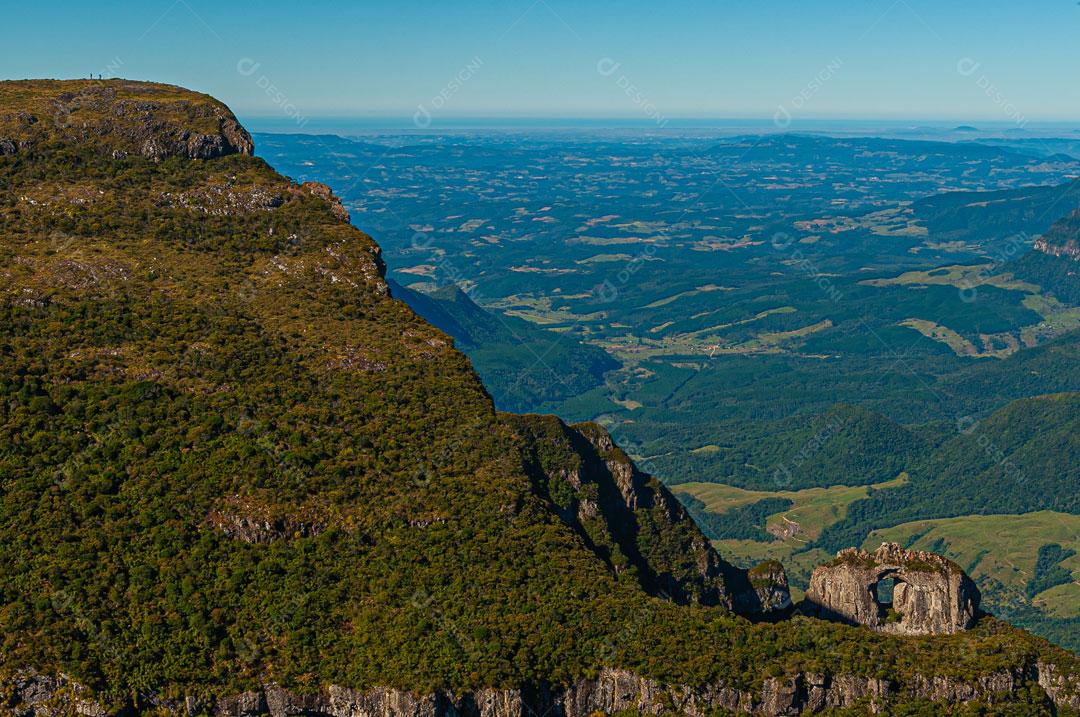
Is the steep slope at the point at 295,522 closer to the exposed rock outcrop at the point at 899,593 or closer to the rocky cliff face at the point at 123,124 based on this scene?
the rocky cliff face at the point at 123,124

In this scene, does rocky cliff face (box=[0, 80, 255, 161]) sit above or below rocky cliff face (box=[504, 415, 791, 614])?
above

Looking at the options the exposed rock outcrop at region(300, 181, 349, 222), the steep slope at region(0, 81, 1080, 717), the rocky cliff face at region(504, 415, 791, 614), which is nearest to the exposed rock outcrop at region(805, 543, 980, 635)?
the steep slope at region(0, 81, 1080, 717)

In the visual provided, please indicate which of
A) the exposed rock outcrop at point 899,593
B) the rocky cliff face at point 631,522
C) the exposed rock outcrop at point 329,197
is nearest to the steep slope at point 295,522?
the rocky cliff face at point 631,522

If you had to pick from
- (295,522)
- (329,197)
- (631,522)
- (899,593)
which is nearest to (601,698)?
(295,522)

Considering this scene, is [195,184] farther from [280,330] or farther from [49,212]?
[280,330]

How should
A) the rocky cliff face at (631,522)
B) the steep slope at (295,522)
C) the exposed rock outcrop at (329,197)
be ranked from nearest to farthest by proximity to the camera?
1. the steep slope at (295,522)
2. the rocky cliff face at (631,522)
3. the exposed rock outcrop at (329,197)

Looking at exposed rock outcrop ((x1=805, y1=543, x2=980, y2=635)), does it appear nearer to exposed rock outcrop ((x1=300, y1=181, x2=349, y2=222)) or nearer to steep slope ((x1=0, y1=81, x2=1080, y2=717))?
steep slope ((x1=0, y1=81, x2=1080, y2=717))
